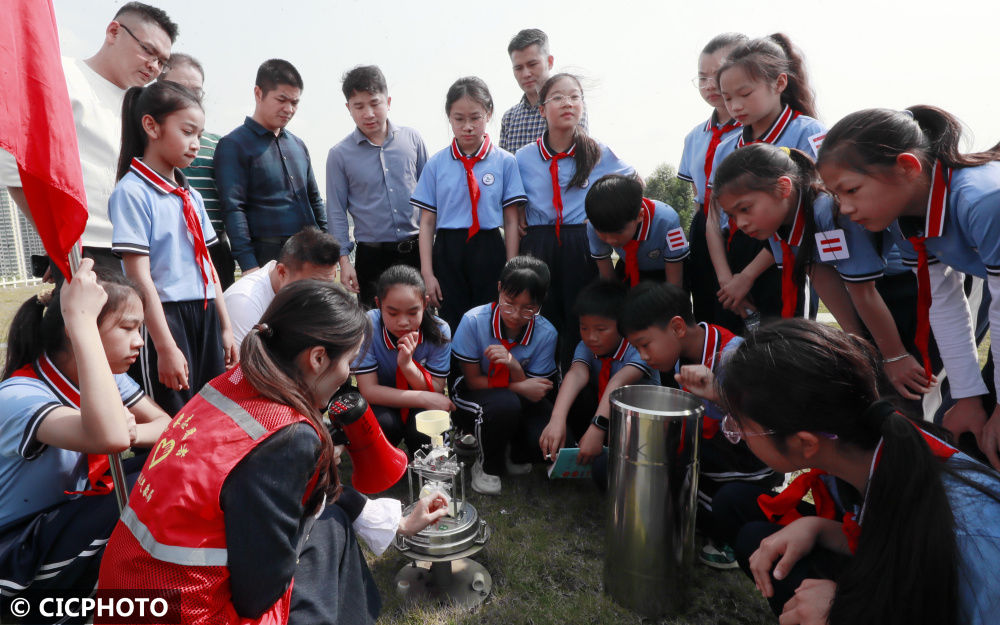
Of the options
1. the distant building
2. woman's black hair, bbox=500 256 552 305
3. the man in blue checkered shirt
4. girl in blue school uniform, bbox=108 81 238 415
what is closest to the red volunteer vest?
girl in blue school uniform, bbox=108 81 238 415

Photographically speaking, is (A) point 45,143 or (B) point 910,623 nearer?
(B) point 910,623

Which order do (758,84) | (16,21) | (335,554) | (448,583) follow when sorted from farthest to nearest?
(758,84) < (448,583) < (335,554) < (16,21)

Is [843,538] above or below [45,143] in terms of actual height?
below

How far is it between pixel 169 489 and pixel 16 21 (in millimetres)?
1547

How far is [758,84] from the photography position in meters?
3.08

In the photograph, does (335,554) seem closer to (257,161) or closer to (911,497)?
(911,497)

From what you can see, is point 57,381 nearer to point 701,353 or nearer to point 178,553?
point 178,553

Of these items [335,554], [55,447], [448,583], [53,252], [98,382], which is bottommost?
[448,583]

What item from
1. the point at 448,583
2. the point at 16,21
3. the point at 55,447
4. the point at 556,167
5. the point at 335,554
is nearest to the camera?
the point at 16,21

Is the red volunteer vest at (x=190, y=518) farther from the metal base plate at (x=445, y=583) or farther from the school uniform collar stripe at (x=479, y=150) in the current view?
the school uniform collar stripe at (x=479, y=150)

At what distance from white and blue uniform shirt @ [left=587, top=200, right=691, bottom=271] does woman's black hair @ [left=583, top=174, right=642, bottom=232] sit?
16cm

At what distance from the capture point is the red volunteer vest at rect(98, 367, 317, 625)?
4.83 feet

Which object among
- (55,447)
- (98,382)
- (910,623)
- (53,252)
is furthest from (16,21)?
(910,623)

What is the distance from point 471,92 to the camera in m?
4.17
